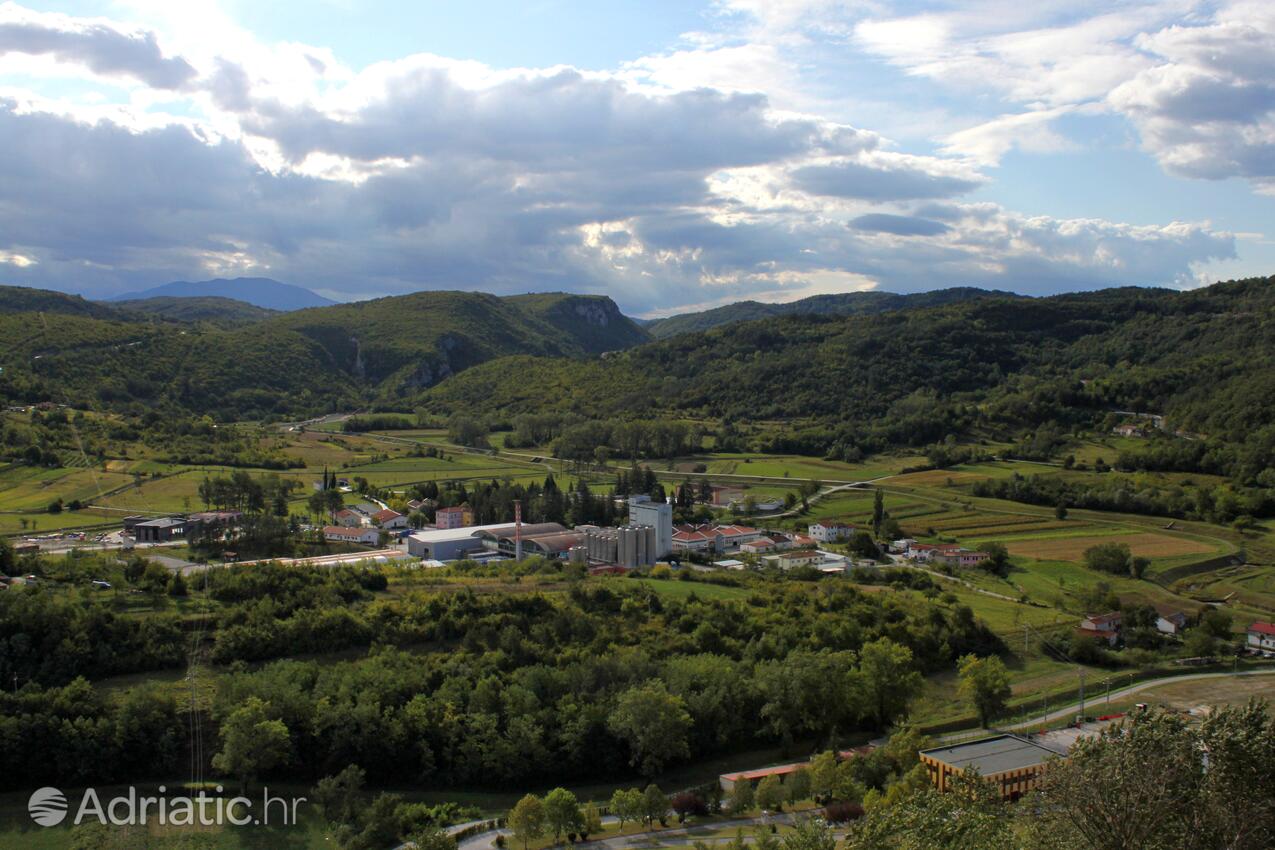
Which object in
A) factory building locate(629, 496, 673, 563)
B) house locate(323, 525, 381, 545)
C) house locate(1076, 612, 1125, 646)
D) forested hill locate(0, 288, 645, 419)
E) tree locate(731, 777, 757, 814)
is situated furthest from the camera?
forested hill locate(0, 288, 645, 419)

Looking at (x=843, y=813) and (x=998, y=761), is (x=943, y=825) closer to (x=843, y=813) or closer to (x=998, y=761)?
(x=843, y=813)

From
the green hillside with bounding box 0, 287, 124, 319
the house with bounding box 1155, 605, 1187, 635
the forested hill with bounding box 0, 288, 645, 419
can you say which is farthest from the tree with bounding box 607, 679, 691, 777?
the green hillside with bounding box 0, 287, 124, 319

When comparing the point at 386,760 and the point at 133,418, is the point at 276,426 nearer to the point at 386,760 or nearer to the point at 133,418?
the point at 133,418

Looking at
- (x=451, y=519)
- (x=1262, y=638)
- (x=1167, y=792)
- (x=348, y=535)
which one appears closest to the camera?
(x=1167, y=792)

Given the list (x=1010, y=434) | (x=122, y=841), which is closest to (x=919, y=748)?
(x=122, y=841)

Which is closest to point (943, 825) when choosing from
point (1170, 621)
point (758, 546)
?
point (1170, 621)

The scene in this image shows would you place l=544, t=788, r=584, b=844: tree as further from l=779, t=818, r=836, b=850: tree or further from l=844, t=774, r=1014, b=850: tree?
l=844, t=774, r=1014, b=850: tree

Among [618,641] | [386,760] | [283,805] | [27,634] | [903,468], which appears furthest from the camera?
[903,468]
